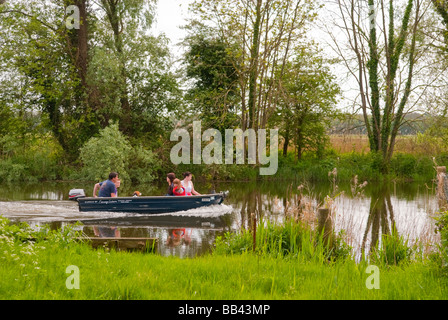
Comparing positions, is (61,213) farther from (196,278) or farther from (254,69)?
(254,69)

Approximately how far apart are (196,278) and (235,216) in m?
8.98

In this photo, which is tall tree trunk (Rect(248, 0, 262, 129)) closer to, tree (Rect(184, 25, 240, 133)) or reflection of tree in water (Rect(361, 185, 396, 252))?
tree (Rect(184, 25, 240, 133))

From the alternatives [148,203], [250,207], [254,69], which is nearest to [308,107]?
[254,69]

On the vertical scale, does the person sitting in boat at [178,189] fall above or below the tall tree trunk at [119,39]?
below

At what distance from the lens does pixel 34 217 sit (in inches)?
539

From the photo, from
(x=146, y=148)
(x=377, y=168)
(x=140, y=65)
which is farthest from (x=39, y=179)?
(x=377, y=168)

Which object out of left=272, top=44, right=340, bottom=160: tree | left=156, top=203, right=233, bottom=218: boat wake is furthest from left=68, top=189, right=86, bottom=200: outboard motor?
left=272, top=44, right=340, bottom=160: tree

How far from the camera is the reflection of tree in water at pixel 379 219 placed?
1107 cm

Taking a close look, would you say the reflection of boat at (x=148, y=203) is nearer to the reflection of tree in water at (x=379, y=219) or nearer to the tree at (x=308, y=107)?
the reflection of tree in water at (x=379, y=219)

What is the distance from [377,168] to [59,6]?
2052cm

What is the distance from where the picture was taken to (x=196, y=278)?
209 inches

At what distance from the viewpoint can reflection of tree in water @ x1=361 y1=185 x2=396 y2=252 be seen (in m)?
11.1

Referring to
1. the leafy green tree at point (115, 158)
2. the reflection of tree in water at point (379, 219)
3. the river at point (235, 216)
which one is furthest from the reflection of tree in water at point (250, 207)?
the leafy green tree at point (115, 158)
